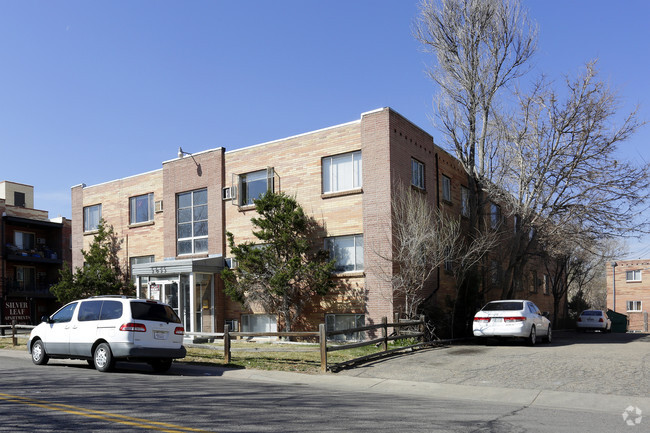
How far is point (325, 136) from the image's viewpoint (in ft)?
73.8

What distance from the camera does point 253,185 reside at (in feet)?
80.9

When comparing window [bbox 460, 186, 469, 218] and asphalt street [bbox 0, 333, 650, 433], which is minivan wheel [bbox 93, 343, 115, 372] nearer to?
asphalt street [bbox 0, 333, 650, 433]

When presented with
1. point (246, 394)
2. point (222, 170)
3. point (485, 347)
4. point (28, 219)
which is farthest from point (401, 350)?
point (28, 219)

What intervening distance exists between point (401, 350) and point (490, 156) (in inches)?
437

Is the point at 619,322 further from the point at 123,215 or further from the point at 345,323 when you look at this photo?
the point at 123,215

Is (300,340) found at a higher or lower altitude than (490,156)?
lower

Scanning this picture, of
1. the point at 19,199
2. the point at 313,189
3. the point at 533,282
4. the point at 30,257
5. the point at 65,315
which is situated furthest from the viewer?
the point at 19,199

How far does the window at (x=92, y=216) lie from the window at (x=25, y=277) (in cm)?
1311

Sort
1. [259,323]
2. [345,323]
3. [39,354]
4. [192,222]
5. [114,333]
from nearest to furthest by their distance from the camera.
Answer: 1. [114,333]
2. [39,354]
3. [345,323]
4. [259,323]
5. [192,222]

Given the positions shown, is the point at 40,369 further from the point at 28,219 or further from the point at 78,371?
the point at 28,219

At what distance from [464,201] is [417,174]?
525 centimetres

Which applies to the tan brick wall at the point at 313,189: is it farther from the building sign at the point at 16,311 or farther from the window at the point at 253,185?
the building sign at the point at 16,311

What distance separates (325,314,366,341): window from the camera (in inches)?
837

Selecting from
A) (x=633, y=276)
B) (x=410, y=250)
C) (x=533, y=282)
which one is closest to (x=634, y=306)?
(x=633, y=276)
